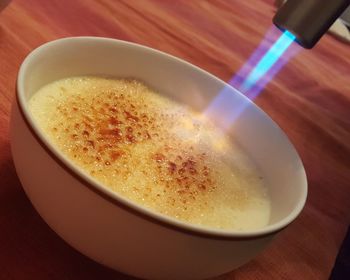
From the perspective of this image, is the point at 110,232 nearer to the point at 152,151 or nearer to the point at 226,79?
the point at 152,151

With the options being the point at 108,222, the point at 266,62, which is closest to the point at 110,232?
the point at 108,222

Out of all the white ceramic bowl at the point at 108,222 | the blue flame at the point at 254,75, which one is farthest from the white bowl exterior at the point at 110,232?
the blue flame at the point at 254,75

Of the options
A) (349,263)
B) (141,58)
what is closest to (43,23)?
(141,58)

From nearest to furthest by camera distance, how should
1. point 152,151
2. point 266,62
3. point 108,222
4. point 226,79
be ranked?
point 108,222
point 152,151
point 226,79
point 266,62

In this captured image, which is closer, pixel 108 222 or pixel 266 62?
pixel 108 222

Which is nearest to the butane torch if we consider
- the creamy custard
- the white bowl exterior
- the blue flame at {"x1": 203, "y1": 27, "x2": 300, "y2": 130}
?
the blue flame at {"x1": 203, "y1": 27, "x2": 300, "y2": 130}

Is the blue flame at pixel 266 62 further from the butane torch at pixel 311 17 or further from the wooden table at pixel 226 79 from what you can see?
the butane torch at pixel 311 17
